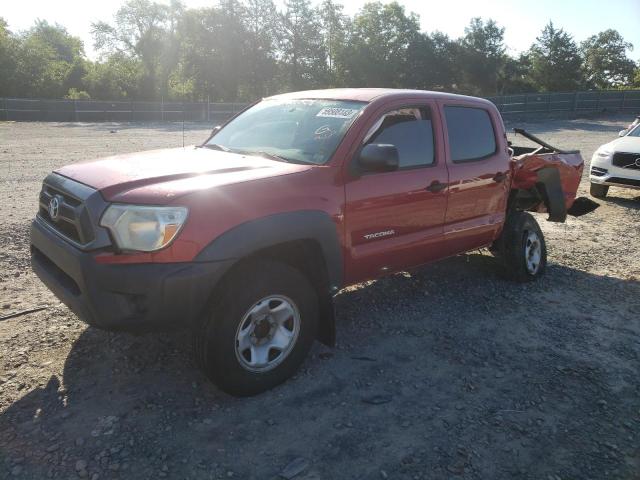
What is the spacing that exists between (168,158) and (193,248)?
1.23 meters

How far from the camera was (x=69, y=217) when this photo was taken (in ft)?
10.2

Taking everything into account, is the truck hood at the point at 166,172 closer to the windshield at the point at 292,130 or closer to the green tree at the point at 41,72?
the windshield at the point at 292,130

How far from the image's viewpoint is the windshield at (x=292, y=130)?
372cm

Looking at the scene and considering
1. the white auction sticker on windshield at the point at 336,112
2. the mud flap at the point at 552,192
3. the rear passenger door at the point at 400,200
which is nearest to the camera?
the rear passenger door at the point at 400,200

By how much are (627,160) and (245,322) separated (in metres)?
9.14

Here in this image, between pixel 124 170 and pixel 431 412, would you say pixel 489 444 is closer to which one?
pixel 431 412

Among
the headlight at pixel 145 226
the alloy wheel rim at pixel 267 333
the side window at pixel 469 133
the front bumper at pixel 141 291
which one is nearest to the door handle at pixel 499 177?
the side window at pixel 469 133

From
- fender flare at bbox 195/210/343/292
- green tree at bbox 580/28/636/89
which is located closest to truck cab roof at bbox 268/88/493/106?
A: fender flare at bbox 195/210/343/292

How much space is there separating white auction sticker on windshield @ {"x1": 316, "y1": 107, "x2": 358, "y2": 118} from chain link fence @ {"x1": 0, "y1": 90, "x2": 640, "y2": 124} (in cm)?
2666

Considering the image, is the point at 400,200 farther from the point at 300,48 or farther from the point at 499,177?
the point at 300,48

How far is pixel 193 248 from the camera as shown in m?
2.85

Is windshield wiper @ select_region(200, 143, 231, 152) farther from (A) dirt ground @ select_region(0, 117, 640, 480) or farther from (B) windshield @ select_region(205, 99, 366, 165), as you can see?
(A) dirt ground @ select_region(0, 117, 640, 480)

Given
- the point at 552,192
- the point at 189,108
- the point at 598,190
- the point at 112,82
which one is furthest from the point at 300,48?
the point at 552,192

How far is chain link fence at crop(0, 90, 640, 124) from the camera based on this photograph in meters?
30.9
